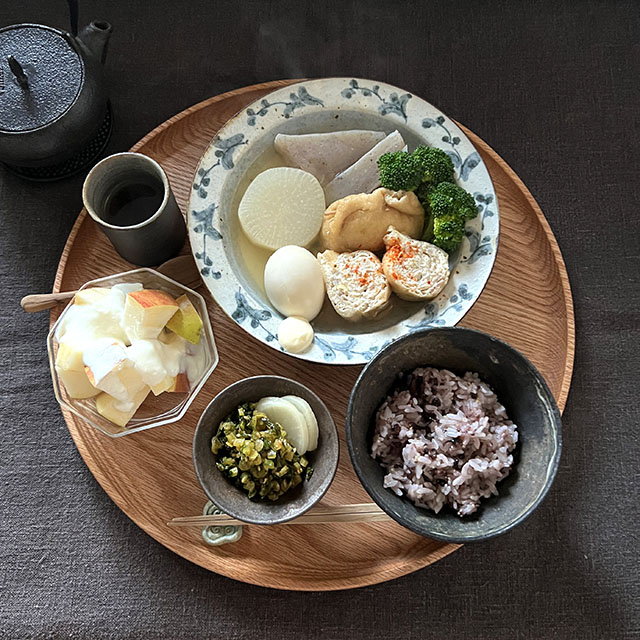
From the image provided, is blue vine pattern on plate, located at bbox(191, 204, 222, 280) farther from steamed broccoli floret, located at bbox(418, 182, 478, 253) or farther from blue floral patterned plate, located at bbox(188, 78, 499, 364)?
steamed broccoli floret, located at bbox(418, 182, 478, 253)

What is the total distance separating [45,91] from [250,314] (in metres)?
0.77

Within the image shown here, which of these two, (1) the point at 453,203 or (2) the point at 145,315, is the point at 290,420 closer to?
(2) the point at 145,315

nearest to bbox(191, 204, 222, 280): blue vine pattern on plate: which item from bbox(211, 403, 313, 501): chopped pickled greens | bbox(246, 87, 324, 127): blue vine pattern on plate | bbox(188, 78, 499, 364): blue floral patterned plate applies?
bbox(188, 78, 499, 364): blue floral patterned plate

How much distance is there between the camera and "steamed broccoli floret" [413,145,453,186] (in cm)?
160

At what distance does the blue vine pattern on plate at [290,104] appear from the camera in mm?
1658

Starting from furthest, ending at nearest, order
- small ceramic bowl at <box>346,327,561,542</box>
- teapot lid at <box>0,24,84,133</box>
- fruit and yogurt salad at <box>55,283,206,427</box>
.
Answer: teapot lid at <box>0,24,84,133</box>
fruit and yogurt salad at <box>55,283,206,427</box>
small ceramic bowl at <box>346,327,561,542</box>

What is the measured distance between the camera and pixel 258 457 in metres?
1.40

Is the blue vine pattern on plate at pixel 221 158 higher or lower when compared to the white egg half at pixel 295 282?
higher

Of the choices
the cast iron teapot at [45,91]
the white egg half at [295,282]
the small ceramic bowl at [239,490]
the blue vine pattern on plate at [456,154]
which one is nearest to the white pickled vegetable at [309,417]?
the small ceramic bowl at [239,490]

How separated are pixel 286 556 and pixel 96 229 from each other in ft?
3.16

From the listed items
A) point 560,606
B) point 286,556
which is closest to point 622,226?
point 560,606

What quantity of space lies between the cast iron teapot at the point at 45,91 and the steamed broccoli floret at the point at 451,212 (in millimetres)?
920

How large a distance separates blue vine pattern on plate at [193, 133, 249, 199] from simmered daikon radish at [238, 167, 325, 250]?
Result: 8cm

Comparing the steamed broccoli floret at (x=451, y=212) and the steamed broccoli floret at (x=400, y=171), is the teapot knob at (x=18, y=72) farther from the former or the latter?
the steamed broccoli floret at (x=451, y=212)
